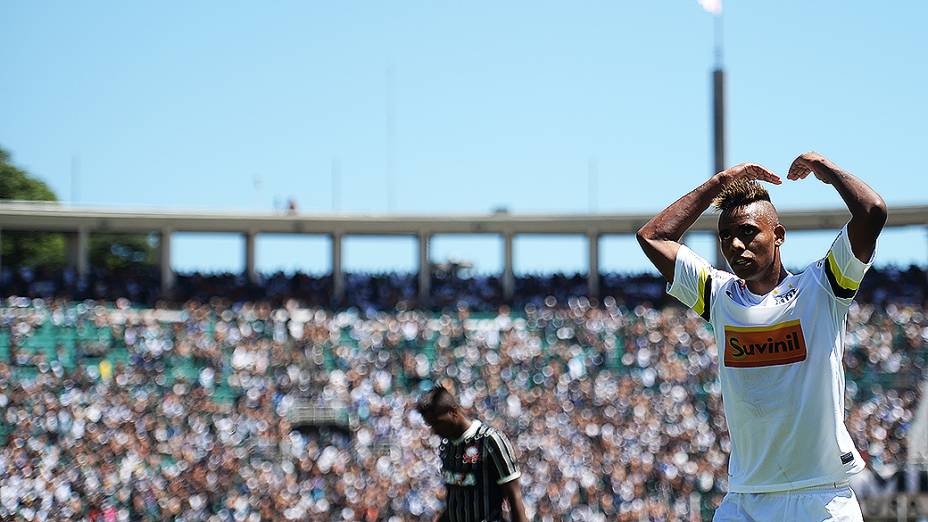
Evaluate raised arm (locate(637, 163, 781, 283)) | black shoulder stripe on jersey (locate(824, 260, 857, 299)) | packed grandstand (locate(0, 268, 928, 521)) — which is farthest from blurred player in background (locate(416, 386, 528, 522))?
packed grandstand (locate(0, 268, 928, 521))

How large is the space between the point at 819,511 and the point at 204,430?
77.8 feet

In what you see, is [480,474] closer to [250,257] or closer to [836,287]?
[836,287]

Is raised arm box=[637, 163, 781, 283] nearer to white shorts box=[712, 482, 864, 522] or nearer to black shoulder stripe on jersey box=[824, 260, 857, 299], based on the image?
black shoulder stripe on jersey box=[824, 260, 857, 299]

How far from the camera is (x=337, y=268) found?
36.8 meters

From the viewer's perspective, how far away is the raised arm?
4.62 metres

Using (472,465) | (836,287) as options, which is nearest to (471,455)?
(472,465)

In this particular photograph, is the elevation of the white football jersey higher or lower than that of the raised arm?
lower

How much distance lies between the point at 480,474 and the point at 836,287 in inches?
124

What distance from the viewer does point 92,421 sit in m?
26.4

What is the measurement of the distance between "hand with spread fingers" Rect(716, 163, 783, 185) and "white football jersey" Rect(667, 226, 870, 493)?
0.39m

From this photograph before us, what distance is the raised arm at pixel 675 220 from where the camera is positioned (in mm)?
4625

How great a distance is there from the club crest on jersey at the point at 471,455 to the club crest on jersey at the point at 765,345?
2790 mm

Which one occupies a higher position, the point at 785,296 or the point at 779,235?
the point at 779,235

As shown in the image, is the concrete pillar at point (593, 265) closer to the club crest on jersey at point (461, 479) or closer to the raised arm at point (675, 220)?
the club crest on jersey at point (461, 479)
